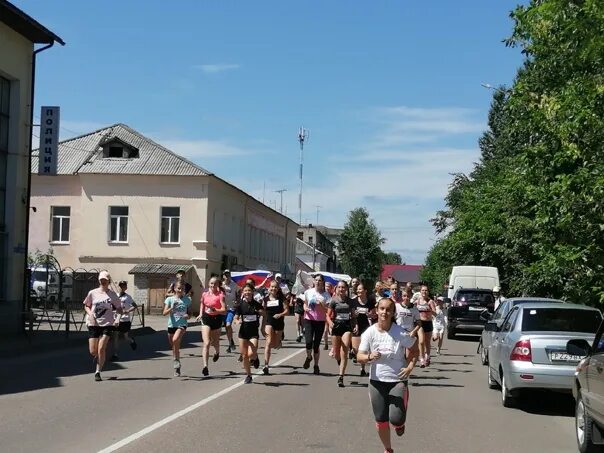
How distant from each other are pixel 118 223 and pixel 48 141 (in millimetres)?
20704

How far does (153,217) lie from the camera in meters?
46.3

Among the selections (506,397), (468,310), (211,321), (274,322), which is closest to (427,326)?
(274,322)

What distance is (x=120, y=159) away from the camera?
4769 cm

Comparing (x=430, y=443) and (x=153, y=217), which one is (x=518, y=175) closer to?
(x=430, y=443)

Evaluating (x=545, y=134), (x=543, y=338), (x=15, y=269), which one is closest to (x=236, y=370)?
(x=543, y=338)

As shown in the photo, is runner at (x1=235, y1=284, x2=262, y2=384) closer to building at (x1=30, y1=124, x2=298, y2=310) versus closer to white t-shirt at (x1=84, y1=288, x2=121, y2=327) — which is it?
white t-shirt at (x1=84, y1=288, x2=121, y2=327)

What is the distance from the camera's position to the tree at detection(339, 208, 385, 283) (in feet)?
369

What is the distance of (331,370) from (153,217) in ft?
104

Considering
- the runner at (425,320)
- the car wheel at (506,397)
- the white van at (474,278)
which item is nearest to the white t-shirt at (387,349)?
the car wheel at (506,397)

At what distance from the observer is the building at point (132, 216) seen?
1810 inches

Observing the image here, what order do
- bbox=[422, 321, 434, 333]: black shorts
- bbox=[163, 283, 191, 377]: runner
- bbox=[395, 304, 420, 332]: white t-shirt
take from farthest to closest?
1. bbox=[422, 321, 434, 333]: black shorts
2. bbox=[395, 304, 420, 332]: white t-shirt
3. bbox=[163, 283, 191, 377]: runner

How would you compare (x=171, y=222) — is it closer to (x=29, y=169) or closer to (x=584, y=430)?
(x=29, y=169)

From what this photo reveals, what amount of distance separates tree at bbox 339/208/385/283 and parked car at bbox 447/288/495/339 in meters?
83.3

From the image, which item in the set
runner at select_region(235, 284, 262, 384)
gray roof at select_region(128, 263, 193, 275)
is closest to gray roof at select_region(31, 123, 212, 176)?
gray roof at select_region(128, 263, 193, 275)
